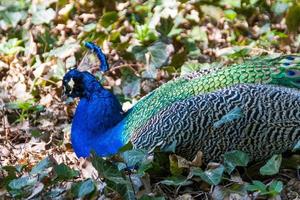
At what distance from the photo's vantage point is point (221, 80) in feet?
9.96

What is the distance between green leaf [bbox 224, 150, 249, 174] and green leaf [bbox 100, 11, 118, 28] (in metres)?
1.97

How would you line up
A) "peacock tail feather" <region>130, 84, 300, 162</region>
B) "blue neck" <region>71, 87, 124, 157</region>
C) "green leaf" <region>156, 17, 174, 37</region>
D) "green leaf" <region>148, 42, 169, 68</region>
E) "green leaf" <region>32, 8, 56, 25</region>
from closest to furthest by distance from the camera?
"peacock tail feather" <region>130, 84, 300, 162</region> → "blue neck" <region>71, 87, 124, 157</region> → "green leaf" <region>148, 42, 169, 68</region> → "green leaf" <region>156, 17, 174, 37</region> → "green leaf" <region>32, 8, 56, 25</region>

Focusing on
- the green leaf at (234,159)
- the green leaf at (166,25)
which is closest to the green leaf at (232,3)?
the green leaf at (166,25)

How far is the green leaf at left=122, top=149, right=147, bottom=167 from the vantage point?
272 cm

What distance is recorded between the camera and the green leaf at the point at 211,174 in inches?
106

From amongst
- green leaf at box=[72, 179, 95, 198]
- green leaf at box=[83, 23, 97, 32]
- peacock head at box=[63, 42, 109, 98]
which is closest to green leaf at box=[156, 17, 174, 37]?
green leaf at box=[83, 23, 97, 32]

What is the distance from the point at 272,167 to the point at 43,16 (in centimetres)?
242

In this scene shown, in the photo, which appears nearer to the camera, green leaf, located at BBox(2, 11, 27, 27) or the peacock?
the peacock

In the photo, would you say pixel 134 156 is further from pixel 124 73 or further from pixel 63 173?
pixel 124 73

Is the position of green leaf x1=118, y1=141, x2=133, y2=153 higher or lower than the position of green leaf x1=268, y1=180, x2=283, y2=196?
higher

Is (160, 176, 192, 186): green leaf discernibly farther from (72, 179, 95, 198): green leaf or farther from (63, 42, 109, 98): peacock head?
(63, 42, 109, 98): peacock head

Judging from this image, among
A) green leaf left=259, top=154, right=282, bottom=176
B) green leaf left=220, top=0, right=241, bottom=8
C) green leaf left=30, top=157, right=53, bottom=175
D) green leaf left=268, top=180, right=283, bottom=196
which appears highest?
green leaf left=220, top=0, right=241, bottom=8

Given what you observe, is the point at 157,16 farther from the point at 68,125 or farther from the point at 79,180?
the point at 79,180

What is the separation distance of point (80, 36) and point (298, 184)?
81.3 inches
